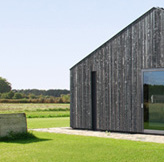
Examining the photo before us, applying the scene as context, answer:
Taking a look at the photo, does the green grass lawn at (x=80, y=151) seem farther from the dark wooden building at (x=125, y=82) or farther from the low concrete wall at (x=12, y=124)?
the dark wooden building at (x=125, y=82)

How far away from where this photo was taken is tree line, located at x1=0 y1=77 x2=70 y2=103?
161 feet

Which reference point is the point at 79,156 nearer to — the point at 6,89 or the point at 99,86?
the point at 99,86

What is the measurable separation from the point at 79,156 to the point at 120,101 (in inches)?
195

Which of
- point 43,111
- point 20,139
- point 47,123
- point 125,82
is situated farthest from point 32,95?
point 20,139

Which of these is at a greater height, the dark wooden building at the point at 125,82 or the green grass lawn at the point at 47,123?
the dark wooden building at the point at 125,82

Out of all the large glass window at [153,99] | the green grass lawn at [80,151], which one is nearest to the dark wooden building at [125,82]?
the large glass window at [153,99]

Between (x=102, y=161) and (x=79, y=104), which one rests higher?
(x=79, y=104)

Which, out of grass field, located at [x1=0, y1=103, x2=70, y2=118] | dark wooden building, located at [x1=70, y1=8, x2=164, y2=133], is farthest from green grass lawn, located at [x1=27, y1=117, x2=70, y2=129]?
grass field, located at [x1=0, y1=103, x2=70, y2=118]

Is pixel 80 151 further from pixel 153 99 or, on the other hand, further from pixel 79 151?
pixel 153 99

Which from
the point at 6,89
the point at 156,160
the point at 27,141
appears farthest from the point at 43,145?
the point at 6,89

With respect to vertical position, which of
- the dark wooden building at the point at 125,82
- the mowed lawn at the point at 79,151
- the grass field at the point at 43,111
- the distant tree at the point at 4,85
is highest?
the distant tree at the point at 4,85

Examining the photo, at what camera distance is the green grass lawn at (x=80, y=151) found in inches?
273

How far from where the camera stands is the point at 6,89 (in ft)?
315

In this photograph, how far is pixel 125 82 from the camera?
38.6 feet
